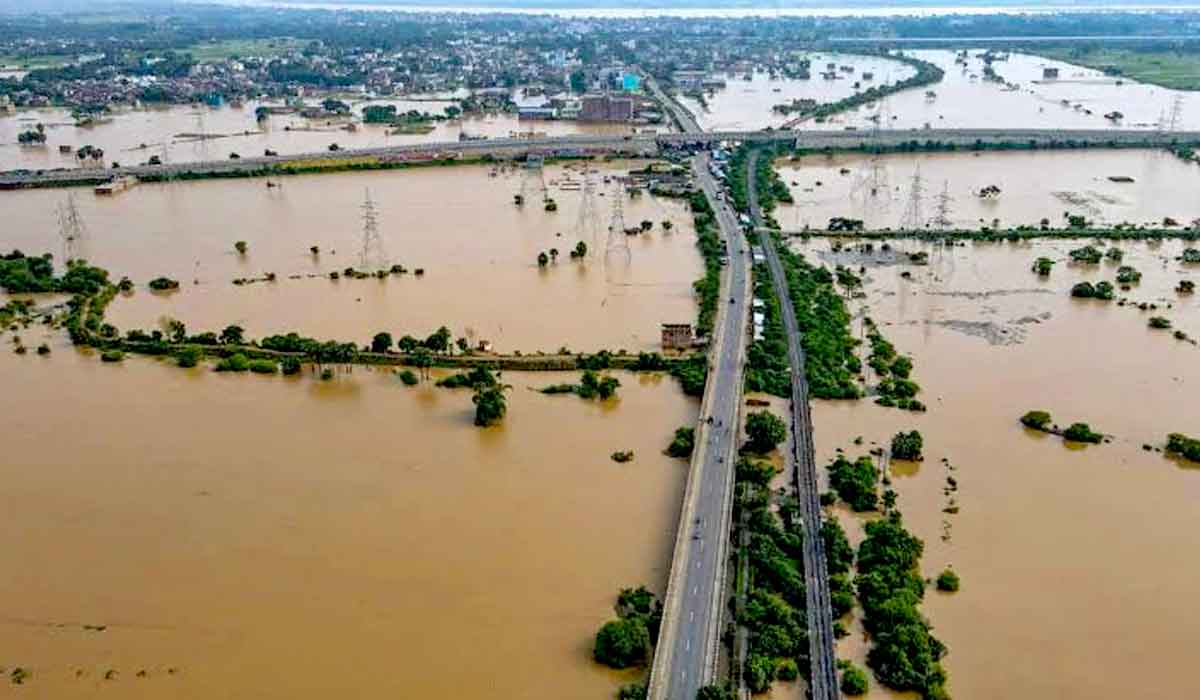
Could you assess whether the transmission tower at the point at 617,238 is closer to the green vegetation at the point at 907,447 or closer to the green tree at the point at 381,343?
the green tree at the point at 381,343

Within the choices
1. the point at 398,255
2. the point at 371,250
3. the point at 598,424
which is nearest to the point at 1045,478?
the point at 598,424

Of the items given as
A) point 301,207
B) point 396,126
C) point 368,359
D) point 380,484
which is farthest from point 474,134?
point 380,484

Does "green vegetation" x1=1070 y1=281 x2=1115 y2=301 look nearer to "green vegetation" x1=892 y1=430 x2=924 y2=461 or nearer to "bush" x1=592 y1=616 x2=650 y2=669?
"green vegetation" x1=892 y1=430 x2=924 y2=461

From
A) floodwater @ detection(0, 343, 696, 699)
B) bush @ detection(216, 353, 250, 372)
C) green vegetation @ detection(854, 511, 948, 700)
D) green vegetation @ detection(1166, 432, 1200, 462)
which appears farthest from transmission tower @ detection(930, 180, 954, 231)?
bush @ detection(216, 353, 250, 372)

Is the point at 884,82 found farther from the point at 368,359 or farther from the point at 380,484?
the point at 380,484

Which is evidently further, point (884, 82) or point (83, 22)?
point (83, 22)

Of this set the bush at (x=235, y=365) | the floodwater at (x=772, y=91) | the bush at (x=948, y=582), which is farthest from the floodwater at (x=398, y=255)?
the floodwater at (x=772, y=91)

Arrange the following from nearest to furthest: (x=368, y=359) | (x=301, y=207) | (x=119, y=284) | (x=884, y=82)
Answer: (x=368, y=359) → (x=119, y=284) → (x=301, y=207) → (x=884, y=82)

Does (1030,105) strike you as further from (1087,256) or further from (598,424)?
(598,424)
